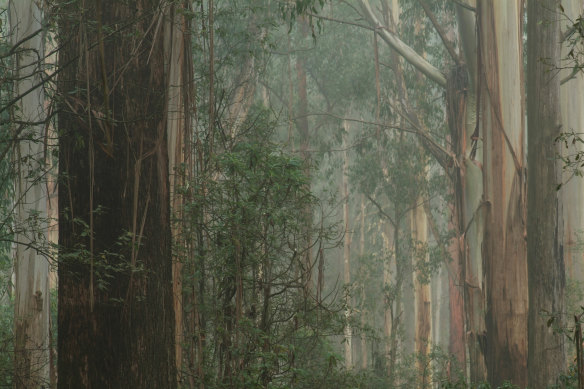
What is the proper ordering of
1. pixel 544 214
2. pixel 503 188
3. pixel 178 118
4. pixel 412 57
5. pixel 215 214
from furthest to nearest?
pixel 412 57 < pixel 503 188 < pixel 544 214 < pixel 215 214 < pixel 178 118

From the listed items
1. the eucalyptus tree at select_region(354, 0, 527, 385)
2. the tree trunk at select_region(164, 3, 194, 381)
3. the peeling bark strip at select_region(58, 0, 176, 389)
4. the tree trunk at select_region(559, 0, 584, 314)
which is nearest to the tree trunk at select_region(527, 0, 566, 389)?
the eucalyptus tree at select_region(354, 0, 527, 385)

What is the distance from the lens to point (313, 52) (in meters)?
17.3

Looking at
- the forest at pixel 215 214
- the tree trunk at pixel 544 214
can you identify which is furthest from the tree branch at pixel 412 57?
the tree trunk at pixel 544 214

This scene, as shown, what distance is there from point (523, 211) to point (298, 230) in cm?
389

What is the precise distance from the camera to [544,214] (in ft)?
23.6

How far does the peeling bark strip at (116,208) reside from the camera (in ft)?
11.4

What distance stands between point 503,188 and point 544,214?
1.53 metres

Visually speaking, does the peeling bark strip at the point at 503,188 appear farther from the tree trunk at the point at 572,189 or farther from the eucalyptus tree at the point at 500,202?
the tree trunk at the point at 572,189

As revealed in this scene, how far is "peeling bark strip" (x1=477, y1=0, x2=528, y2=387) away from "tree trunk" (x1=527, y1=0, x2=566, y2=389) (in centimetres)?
105

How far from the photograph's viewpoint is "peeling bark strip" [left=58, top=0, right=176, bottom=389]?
3482mm

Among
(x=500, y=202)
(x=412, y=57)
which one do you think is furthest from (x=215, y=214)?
(x=412, y=57)

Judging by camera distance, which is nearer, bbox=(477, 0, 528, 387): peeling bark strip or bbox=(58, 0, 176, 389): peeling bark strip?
bbox=(58, 0, 176, 389): peeling bark strip

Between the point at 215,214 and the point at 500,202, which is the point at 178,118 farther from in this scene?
the point at 500,202

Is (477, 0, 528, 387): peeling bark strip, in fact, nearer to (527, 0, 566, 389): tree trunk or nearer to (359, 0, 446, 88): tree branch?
(527, 0, 566, 389): tree trunk
